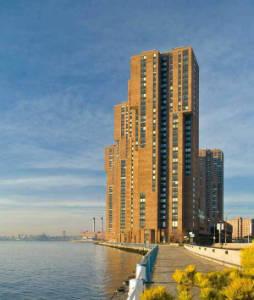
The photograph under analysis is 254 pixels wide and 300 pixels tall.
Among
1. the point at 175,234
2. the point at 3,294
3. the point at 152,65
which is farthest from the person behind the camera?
the point at 152,65

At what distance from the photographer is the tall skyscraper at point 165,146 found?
172 metres

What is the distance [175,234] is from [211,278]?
524 ft

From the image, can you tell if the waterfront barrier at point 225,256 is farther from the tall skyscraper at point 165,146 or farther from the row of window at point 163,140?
the row of window at point 163,140

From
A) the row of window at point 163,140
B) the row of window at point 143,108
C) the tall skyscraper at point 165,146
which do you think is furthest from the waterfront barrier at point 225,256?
the row of window at point 143,108

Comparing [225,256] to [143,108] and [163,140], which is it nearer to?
[163,140]

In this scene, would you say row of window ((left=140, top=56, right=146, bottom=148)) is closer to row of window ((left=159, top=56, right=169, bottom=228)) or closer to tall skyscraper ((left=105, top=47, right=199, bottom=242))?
tall skyscraper ((left=105, top=47, right=199, bottom=242))

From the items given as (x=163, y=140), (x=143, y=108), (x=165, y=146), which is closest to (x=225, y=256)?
(x=165, y=146)

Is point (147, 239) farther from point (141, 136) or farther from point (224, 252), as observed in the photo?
point (224, 252)

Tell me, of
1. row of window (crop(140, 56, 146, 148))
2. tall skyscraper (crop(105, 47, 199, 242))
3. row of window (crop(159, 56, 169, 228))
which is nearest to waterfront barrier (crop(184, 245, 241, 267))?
tall skyscraper (crop(105, 47, 199, 242))

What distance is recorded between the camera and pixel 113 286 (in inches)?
1780

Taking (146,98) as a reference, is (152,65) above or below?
above

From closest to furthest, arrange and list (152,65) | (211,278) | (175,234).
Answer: (211,278) → (175,234) → (152,65)

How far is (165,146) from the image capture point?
176 meters

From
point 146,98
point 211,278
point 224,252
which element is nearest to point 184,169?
point 146,98
